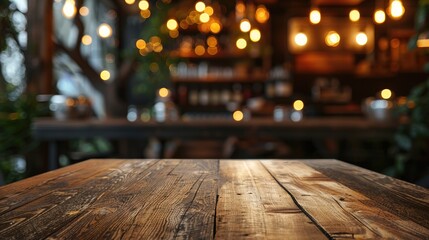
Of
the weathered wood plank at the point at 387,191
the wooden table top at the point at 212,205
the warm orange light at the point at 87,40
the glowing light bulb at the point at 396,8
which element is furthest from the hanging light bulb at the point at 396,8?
the warm orange light at the point at 87,40

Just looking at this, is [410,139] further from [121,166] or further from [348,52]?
[348,52]

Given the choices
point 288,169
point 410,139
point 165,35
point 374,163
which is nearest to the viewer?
point 288,169

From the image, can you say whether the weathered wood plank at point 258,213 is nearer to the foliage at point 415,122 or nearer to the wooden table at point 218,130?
the wooden table at point 218,130

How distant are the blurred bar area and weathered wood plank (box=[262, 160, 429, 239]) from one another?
2.67 m

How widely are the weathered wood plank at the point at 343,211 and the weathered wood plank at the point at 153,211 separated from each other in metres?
0.23

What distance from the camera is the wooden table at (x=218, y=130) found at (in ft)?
12.3

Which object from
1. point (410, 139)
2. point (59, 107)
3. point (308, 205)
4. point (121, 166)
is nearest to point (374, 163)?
point (410, 139)

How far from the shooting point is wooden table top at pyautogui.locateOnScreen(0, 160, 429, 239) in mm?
875

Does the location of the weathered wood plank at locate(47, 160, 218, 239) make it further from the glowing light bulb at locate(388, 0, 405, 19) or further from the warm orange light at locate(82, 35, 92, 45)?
the warm orange light at locate(82, 35, 92, 45)

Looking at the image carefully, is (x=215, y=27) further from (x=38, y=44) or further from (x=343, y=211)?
(x=343, y=211)

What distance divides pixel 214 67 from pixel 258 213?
6681 mm

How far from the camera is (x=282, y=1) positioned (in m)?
7.54

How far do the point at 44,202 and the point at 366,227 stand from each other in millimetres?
741

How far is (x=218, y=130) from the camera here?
3.86 m
